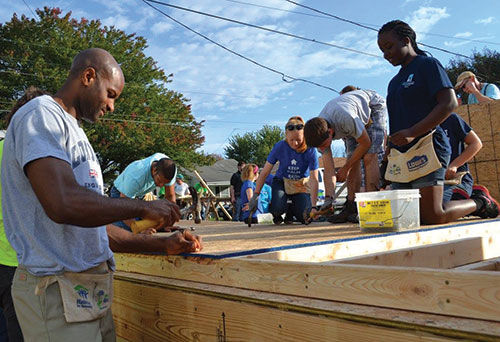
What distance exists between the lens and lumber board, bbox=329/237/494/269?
2.09 meters

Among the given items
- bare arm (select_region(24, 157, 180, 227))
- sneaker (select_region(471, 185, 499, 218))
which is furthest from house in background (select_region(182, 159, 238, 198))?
bare arm (select_region(24, 157, 180, 227))

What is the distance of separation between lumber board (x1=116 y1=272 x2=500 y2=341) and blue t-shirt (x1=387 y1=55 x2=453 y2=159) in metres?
2.29

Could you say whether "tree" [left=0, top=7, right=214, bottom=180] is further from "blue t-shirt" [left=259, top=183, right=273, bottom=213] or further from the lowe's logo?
the lowe's logo

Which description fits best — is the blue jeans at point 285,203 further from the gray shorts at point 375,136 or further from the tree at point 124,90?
the tree at point 124,90

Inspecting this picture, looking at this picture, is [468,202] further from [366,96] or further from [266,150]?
[266,150]

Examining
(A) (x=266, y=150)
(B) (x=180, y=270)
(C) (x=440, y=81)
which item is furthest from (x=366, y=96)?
(A) (x=266, y=150)

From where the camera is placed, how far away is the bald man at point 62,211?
4.85ft

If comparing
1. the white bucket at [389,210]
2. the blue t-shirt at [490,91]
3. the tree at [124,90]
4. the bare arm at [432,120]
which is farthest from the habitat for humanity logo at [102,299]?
the tree at [124,90]

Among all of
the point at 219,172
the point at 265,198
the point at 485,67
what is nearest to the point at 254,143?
the point at 219,172

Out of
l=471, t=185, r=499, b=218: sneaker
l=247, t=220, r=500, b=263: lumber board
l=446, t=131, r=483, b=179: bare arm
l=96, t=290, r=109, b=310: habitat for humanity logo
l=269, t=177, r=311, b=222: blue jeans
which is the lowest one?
l=96, t=290, r=109, b=310: habitat for humanity logo

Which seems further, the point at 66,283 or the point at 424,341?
the point at 66,283

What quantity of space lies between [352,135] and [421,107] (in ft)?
2.75

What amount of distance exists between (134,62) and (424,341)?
83.6 feet

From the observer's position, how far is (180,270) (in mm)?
2287
